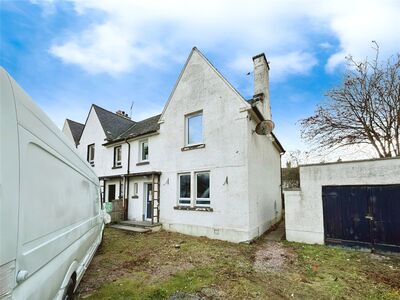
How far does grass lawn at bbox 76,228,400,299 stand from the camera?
16.6 ft

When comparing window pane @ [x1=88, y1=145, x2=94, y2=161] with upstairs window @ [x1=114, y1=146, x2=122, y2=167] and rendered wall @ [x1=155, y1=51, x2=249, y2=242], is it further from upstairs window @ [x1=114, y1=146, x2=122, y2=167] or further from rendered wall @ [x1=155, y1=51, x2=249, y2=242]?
rendered wall @ [x1=155, y1=51, x2=249, y2=242]

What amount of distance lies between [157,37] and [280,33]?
4.96m

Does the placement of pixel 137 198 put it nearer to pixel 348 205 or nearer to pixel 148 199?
pixel 148 199

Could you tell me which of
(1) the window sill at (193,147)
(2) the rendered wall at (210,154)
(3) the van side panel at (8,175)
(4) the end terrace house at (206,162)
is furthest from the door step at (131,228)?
(3) the van side panel at (8,175)

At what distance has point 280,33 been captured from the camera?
8617mm

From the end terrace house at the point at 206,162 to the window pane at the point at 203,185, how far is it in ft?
0.16

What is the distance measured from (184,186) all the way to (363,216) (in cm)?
778

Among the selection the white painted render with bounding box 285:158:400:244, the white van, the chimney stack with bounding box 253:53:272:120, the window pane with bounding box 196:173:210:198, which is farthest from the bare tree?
the white van

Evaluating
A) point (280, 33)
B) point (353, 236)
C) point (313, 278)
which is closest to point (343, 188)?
point (353, 236)

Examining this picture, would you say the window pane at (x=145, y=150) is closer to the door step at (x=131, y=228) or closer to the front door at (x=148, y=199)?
the front door at (x=148, y=199)

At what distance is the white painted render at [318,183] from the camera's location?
307 inches

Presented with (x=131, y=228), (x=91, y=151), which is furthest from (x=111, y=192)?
(x=131, y=228)

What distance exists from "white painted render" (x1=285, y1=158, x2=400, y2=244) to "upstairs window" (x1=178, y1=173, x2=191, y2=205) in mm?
4875

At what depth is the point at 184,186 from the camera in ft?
38.6
